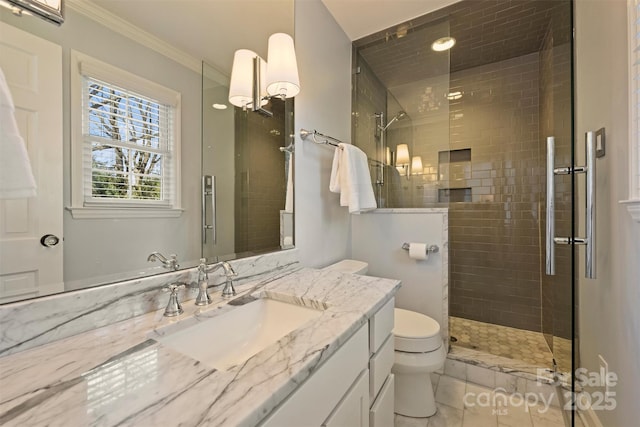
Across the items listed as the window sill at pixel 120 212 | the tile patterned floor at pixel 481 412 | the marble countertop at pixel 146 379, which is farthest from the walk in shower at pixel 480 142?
the marble countertop at pixel 146 379

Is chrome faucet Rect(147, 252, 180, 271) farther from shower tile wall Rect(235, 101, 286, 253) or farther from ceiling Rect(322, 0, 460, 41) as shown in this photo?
ceiling Rect(322, 0, 460, 41)

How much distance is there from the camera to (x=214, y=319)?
0.83m

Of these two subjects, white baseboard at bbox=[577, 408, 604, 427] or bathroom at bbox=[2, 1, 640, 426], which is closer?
bathroom at bbox=[2, 1, 640, 426]

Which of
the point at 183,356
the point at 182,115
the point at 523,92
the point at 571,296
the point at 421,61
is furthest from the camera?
the point at 523,92

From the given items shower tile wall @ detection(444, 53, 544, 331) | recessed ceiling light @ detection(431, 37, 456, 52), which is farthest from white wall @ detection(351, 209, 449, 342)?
recessed ceiling light @ detection(431, 37, 456, 52)

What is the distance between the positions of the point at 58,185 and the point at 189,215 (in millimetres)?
365

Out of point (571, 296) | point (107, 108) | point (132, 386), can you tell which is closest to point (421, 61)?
point (571, 296)

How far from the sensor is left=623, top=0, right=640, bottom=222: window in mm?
829

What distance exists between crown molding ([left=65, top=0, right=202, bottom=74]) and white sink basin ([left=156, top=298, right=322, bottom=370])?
2.98 ft

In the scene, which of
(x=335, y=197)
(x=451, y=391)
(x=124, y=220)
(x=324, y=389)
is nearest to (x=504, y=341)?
(x=451, y=391)

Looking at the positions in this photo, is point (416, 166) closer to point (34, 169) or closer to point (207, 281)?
point (207, 281)

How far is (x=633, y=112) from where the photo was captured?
2.78 ft

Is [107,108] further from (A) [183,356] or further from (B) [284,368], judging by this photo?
(B) [284,368]

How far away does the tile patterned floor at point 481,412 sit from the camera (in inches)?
54.6
